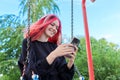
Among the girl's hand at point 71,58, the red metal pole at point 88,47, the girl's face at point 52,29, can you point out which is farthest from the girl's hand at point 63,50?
the red metal pole at point 88,47

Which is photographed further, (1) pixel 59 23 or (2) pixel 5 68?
(2) pixel 5 68

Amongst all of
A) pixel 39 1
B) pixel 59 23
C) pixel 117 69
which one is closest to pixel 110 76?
pixel 117 69

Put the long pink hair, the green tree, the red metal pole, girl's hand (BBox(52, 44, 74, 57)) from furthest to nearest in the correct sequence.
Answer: the green tree
the red metal pole
the long pink hair
girl's hand (BBox(52, 44, 74, 57))

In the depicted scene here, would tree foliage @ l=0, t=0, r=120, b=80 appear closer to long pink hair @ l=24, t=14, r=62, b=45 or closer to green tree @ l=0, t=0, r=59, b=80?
green tree @ l=0, t=0, r=59, b=80

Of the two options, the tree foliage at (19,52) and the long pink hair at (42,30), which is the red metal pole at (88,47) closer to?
the long pink hair at (42,30)

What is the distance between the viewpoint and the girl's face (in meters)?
1.53

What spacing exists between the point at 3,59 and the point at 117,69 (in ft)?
6.11

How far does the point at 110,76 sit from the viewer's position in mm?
5820

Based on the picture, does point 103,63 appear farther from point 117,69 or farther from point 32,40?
point 32,40

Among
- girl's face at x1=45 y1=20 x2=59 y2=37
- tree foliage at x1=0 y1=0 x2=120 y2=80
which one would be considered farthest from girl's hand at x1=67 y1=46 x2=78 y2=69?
tree foliage at x1=0 y1=0 x2=120 y2=80

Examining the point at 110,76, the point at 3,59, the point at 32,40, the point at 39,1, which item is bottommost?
the point at 110,76

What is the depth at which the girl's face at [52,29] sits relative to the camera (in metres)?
1.53

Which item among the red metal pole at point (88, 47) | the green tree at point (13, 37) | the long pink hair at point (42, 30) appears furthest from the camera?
the green tree at point (13, 37)

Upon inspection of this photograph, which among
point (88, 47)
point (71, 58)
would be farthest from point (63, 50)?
point (88, 47)
